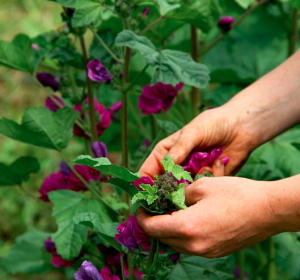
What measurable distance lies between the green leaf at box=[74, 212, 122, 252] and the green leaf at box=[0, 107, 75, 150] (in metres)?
0.30

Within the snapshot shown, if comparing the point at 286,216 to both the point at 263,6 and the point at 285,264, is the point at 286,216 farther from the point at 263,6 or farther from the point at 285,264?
the point at 263,6

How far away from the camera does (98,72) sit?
1034mm

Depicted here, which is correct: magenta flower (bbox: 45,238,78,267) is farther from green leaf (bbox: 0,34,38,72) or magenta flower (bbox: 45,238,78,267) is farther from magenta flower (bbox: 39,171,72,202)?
green leaf (bbox: 0,34,38,72)

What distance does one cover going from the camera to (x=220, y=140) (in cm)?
109

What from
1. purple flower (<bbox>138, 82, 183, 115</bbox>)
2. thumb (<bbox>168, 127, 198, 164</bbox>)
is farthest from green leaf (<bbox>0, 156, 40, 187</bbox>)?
thumb (<bbox>168, 127, 198, 164</bbox>)

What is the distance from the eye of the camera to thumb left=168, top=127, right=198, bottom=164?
0.94m

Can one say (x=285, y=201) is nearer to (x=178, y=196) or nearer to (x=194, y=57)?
(x=178, y=196)

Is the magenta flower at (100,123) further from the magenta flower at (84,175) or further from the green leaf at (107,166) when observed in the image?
the green leaf at (107,166)

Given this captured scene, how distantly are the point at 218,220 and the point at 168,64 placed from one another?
1.28 ft

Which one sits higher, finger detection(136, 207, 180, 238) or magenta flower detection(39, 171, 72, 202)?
finger detection(136, 207, 180, 238)

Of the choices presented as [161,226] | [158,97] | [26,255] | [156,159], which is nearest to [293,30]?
[158,97]

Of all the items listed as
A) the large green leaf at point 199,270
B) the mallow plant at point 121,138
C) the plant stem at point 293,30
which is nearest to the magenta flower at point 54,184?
the mallow plant at point 121,138

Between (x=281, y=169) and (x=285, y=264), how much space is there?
0.28 metres

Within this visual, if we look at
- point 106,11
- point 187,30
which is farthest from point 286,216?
point 187,30
